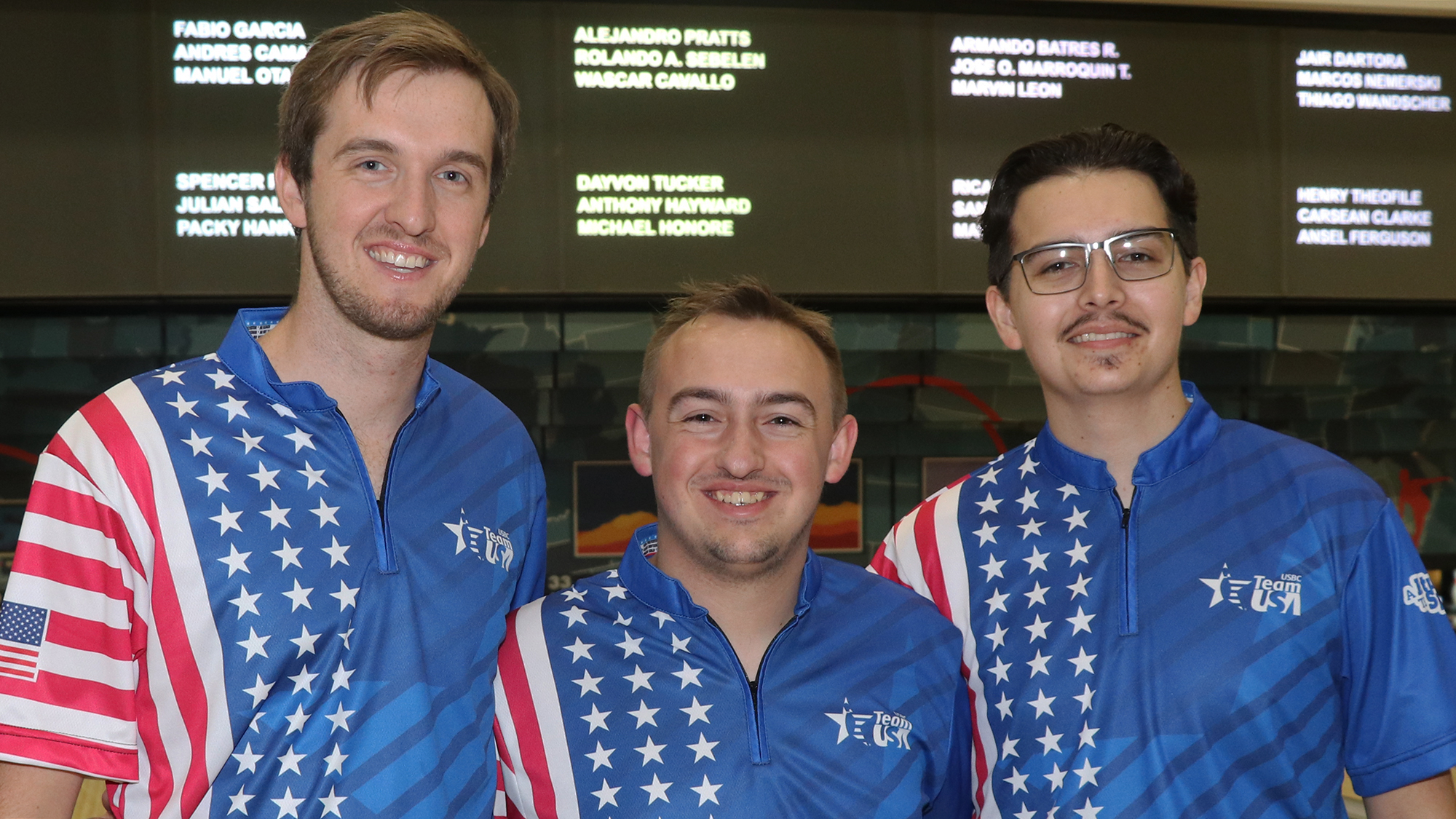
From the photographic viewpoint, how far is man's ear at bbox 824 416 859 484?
151 centimetres

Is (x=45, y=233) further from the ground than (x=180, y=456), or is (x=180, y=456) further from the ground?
(x=45, y=233)

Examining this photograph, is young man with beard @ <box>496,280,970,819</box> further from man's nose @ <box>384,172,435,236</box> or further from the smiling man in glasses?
man's nose @ <box>384,172,435,236</box>

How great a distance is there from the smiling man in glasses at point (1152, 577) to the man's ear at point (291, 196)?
85 cm

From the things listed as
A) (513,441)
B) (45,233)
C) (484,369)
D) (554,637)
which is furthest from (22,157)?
(554,637)

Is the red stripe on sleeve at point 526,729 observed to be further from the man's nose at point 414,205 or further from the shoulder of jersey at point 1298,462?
the shoulder of jersey at point 1298,462

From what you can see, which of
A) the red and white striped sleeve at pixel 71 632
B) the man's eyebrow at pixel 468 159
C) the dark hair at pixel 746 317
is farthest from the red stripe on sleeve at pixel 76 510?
the dark hair at pixel 746 317

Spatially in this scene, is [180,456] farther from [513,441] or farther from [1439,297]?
[1439,297]

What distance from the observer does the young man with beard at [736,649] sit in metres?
1.31

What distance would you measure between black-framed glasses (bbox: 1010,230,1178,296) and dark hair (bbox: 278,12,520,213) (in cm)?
70

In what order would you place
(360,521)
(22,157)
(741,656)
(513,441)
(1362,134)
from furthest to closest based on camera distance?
(1362,134) → (22,157) → (513,441) → (741,656) → (360,521)

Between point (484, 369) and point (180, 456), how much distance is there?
6.29 ft

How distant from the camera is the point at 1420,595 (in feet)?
4.26

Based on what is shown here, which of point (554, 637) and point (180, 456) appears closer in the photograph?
point (180, 456)

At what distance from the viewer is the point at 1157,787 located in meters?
1.28
